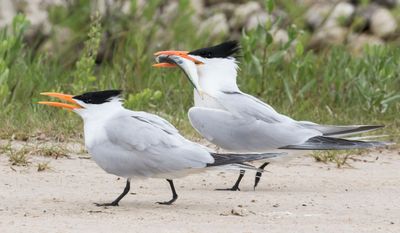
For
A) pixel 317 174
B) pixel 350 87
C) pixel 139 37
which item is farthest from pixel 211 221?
pixel 139 37

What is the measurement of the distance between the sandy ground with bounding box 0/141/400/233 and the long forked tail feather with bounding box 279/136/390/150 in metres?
0.23

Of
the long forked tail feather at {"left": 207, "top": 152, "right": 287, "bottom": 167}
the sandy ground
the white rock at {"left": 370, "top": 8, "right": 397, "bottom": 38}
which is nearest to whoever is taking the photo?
the sandy ground

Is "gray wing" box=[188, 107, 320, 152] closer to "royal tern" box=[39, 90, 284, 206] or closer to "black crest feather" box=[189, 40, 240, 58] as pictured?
"black crest feather" box=[189, 40, 240, 58]

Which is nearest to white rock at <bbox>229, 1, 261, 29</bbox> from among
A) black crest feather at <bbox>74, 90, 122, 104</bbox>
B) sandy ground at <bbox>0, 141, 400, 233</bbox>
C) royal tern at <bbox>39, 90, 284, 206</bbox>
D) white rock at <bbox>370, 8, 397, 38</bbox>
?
white rock at <bbox>370, 8, 397, 38</bbox>

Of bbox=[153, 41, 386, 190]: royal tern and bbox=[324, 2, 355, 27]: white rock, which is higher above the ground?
bbox=[324, 2, 355, 27]: white rock

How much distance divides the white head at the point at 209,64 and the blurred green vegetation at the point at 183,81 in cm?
102

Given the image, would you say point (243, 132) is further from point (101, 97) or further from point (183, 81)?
point (183, 81)

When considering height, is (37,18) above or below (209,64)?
above

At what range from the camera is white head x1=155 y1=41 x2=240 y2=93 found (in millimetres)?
6543

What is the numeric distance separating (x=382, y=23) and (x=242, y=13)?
152cm

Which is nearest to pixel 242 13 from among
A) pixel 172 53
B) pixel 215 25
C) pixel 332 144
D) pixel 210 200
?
pixel 215 25

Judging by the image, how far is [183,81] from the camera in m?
9.11

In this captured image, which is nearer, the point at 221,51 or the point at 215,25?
the point at 221,51

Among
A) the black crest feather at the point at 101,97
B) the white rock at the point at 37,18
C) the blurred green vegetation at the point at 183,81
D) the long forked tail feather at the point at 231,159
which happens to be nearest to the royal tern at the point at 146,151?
the long forked tail feather at the point at 231,159
